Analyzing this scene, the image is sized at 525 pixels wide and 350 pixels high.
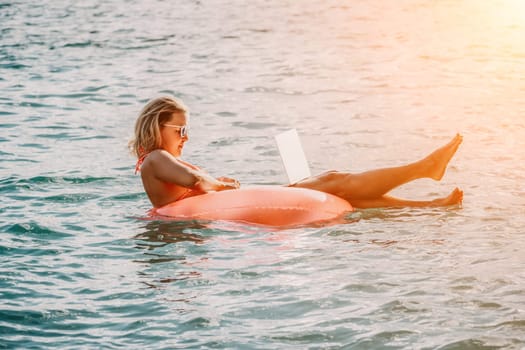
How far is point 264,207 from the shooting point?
7.20 m

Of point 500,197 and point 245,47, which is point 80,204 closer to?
point 500,197

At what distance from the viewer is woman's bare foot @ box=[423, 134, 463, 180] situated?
7.58 m

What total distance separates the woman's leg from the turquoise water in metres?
0.19

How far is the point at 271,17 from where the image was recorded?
23.9 metres

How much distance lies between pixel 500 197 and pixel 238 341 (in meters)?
3.81

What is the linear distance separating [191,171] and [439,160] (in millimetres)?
1953

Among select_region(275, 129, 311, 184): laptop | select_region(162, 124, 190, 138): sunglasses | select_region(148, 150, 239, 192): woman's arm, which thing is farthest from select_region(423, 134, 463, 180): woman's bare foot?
select_region(162, 124, 190, 138): sunglasses

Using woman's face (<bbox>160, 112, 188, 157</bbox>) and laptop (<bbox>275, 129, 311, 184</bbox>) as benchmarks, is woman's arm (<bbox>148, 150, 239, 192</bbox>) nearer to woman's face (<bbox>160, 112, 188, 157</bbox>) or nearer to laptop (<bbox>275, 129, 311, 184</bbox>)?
A: woman's face (<bbox>160, 112, 188, 157</bbox>)

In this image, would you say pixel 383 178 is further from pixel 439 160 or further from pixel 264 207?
pixel 264 207

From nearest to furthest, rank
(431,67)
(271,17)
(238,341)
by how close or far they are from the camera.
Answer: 1. (238,341)
2. (431,67)
3. (271,17)

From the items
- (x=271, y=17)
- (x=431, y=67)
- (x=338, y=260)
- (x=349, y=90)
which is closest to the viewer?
(x=338, y=260)

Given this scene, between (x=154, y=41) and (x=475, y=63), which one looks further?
(x=154, y=41)

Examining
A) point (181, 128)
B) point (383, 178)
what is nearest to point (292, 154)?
point (383, 178)

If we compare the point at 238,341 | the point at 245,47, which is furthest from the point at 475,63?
the point at 238,341
